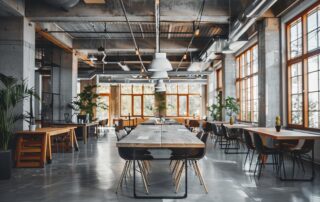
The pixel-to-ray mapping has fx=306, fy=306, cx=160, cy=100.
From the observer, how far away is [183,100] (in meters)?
23.5

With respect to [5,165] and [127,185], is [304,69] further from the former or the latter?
[5,165]

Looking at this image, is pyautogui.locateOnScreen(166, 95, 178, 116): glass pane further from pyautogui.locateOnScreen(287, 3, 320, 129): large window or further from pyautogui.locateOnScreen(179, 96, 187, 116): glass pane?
pyautogui.locateOnScreen(287, 3, 320, 129): large window

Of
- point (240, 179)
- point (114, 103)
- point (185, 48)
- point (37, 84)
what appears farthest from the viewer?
point (114, 103)

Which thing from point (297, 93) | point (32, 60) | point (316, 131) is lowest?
point (316, 131)

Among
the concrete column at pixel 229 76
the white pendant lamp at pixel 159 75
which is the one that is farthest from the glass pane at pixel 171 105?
the white pendant lamp at pixel 159 75

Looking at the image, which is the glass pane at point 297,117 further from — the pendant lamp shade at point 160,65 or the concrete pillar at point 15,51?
the concrete pillar at point 15,51

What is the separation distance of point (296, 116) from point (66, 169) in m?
5.83

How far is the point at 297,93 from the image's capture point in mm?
7918

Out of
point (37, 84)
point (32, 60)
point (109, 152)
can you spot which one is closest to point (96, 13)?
point (32, 60)

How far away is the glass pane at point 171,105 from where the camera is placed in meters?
23.5

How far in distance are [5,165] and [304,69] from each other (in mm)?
6956

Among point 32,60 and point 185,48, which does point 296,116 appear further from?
point 32,60

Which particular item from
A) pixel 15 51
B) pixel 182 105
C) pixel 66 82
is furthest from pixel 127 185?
pixel 182 105

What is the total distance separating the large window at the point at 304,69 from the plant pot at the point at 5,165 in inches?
257
